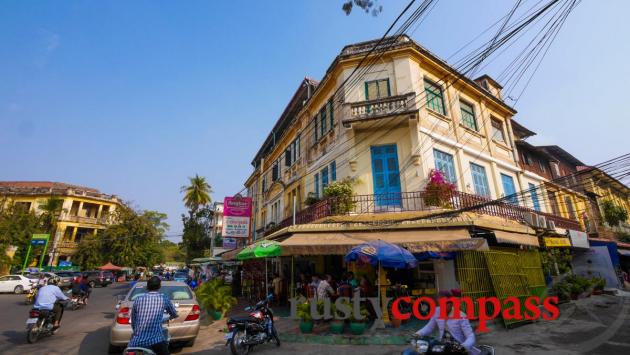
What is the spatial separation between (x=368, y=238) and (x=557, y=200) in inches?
699

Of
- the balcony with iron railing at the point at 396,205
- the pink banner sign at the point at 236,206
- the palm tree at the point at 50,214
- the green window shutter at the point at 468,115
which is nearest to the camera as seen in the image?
the balcony with iron railing at the point at 396,205

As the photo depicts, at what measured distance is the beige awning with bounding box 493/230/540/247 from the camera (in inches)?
429

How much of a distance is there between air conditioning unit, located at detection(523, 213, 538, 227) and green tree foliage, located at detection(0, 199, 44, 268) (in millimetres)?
47360

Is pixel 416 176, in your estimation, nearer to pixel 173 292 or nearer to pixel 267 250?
pixel 267 250

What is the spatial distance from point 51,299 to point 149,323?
21.0 feet

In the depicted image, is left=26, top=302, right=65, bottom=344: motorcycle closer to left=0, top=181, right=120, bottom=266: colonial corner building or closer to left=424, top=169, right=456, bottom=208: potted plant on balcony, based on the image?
left=424, top=169, right=456, bottom=208: potted plant on balcony

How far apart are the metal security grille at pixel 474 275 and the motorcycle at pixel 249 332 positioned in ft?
19.7

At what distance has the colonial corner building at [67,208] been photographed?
42.6 m

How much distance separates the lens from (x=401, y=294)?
1016 centimetres

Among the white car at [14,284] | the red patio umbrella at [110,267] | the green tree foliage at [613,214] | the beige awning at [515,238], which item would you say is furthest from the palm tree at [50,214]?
the green tree foliage at [613,214]

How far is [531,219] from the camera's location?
1386 cm

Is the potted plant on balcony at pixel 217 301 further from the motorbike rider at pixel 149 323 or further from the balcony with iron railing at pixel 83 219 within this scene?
the balcony with iron railing at pixel 83 219

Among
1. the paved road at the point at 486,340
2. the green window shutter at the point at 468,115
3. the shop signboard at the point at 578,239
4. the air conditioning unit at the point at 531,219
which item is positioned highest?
the green window shutter at the point at 468,115

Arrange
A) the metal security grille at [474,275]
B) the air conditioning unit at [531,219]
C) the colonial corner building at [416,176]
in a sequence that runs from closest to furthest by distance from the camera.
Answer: the metal security grille at [474,275] → the colonial corner building at [416,176] → the air conditioning unit at [531,219]
